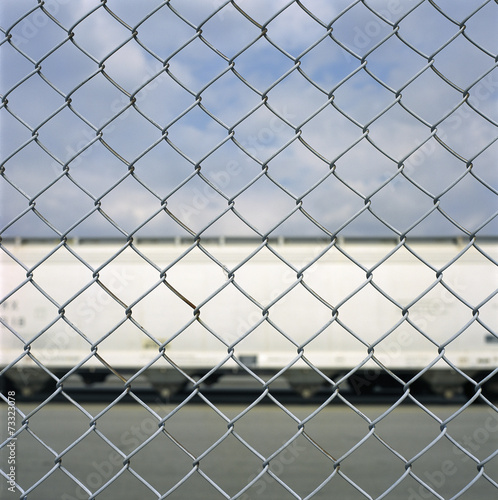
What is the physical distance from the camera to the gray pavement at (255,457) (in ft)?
17.4

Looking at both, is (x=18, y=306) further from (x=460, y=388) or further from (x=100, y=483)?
(x=460, y=388)

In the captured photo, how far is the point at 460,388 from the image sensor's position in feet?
41.1

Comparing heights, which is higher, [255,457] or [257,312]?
[255,457]

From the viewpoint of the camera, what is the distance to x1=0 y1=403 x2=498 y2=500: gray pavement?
5.30 metres

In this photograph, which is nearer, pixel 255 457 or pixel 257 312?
pixel 255 457

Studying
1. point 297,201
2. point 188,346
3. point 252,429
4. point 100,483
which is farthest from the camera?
point 188,346

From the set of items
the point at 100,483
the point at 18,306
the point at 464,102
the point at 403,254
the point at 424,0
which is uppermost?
the point at 424,0

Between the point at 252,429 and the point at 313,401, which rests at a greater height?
the point at 252,429

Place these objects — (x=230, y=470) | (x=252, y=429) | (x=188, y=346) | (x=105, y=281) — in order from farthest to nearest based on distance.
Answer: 1. (x=188, y=346)
2. (x=105, y=281)
3. (x=252, y=429)
4. (x=230, y=470)

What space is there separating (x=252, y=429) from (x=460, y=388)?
19.9 ft

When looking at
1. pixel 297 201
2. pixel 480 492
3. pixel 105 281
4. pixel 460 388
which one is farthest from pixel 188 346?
pixel 297 201

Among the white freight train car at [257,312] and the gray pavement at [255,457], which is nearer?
the gray pavement at [255,457]

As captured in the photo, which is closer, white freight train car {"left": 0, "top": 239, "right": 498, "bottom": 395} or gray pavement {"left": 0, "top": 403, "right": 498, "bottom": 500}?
gray pavement {"left": 0, "top": 403, "right": 498, "bottom": 500}

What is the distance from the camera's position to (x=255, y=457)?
6.74m
